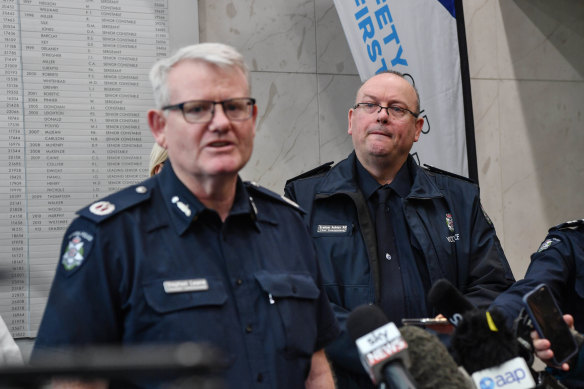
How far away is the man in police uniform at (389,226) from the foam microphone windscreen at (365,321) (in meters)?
1.01

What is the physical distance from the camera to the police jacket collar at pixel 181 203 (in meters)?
1.58

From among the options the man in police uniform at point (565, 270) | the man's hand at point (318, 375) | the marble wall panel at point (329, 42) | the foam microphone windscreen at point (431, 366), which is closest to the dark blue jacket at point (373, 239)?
the man in police uniform at point (565, 270)

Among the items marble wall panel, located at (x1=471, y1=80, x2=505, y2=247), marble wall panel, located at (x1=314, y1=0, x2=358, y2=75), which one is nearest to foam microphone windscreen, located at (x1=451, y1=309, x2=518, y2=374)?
marble wall panel, located at (x1=314, y1=0, x2=358, y2=75)

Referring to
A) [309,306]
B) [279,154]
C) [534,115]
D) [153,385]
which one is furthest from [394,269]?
[534,115]

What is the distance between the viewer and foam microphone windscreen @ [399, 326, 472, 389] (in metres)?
1.13

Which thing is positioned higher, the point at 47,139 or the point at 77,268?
the point at 47,139

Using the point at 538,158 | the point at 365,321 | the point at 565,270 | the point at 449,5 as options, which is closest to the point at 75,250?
the point at 365,321

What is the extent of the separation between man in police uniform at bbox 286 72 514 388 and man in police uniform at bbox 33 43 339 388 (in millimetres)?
724

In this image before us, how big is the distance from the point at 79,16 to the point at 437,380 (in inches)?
111

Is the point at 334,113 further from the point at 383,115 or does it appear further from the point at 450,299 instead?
the point at 450,299

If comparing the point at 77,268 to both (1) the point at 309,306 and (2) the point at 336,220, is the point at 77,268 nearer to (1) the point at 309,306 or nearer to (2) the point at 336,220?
(1) the point at 309,306

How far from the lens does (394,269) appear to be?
2447mm

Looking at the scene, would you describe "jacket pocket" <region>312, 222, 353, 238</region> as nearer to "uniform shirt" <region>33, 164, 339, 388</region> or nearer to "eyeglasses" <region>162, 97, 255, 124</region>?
"uniform shirt" <region>33, 164, 339, 388</region>

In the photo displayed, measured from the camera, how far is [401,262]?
2477 millimetres
